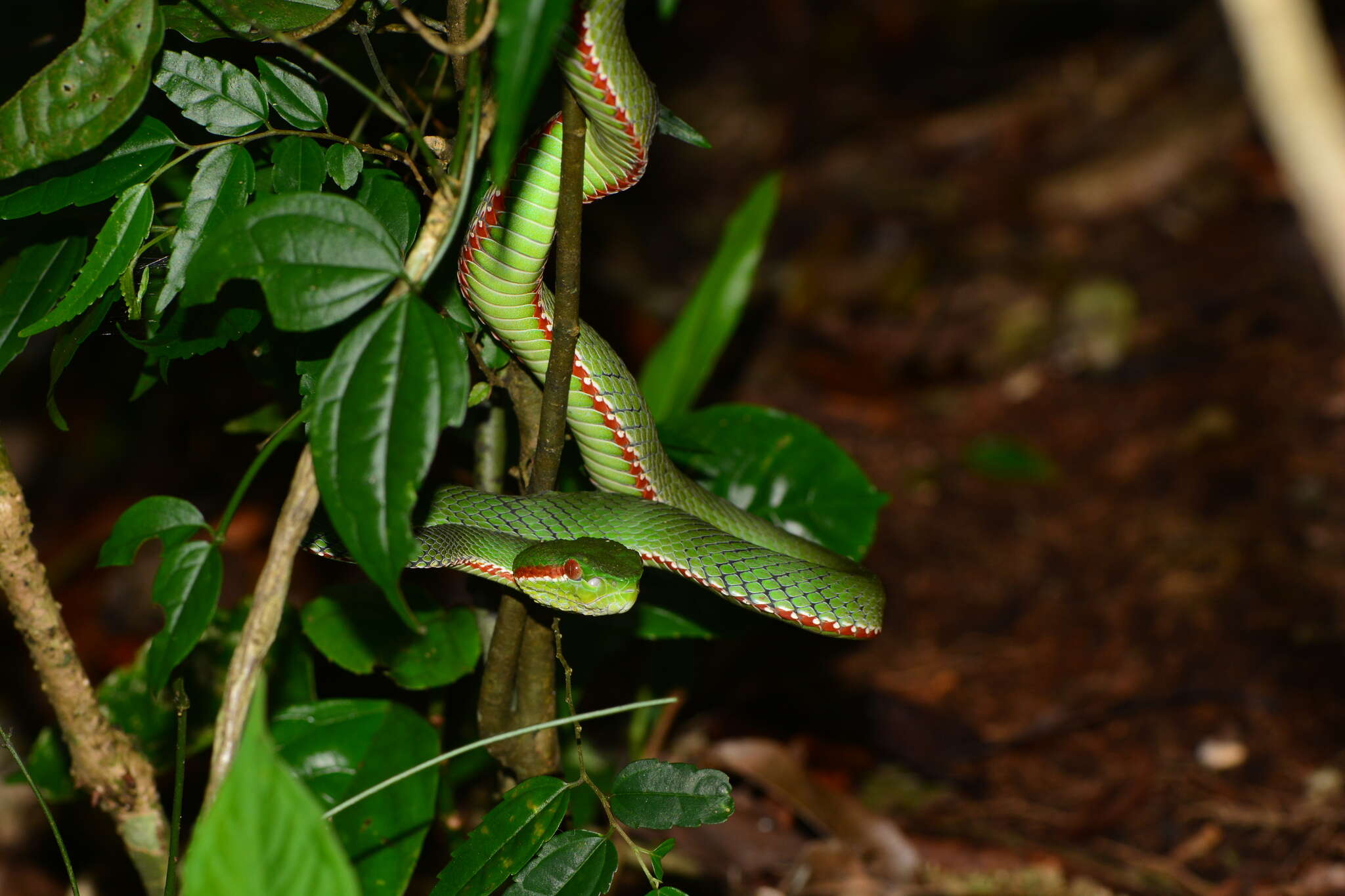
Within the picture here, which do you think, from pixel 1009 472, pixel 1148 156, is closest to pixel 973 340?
pixel 1009 472

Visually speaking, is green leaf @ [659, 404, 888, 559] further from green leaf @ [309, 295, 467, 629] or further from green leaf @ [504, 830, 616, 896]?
green leaf @ [309, 295, 467, 629]

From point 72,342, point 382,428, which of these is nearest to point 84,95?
point 72,342

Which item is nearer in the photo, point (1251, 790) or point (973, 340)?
point (1251, 790)

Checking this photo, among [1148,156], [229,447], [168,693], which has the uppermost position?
[1148,156]

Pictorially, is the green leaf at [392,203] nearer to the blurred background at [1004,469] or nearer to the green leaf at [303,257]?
the green leaf at [303,257]

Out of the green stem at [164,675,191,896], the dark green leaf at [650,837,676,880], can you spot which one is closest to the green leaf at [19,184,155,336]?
the green stem at [164,675,191,896]

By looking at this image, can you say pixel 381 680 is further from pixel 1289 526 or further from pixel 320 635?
pixel 1289 526

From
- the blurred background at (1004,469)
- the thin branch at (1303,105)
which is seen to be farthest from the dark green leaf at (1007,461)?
the thin branch at (1303,105)
